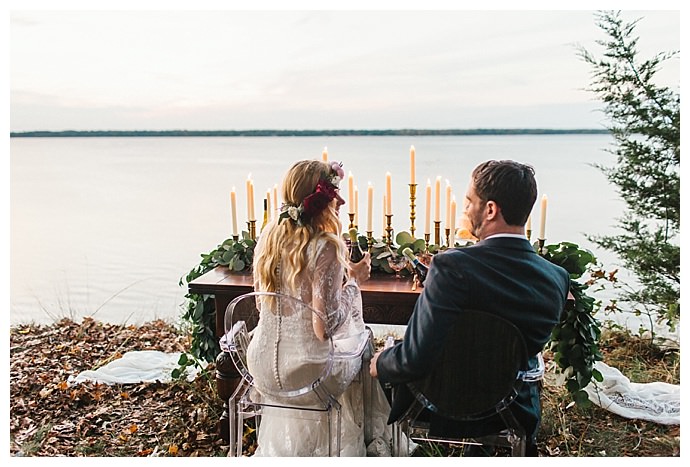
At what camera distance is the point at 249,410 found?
8.49ft

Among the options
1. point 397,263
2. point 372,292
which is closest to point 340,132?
point 397,263

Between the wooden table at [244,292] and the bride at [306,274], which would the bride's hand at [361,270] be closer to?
the wooden table at [244,292]

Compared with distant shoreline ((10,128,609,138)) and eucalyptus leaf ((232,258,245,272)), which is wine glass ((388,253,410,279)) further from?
distant shoreline ((10,128,609,138))

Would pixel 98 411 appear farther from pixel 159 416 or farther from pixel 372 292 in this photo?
pixel 372 292

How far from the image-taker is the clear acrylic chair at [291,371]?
2404 millimetres

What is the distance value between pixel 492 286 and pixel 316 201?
0.66 metres

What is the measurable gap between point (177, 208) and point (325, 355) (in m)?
5.80

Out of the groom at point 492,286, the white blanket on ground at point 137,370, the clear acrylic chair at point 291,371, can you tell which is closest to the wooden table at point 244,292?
the clear acrylic chair at point 291,371

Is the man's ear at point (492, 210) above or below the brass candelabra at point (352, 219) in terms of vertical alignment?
above

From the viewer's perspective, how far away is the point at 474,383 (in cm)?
211

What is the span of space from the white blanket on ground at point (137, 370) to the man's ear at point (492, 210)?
6.95 ft

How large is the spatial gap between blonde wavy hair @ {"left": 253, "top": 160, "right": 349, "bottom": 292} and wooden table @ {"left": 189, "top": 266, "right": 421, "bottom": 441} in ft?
1.20

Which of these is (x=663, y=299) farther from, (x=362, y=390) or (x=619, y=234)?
(x=362, y=390)

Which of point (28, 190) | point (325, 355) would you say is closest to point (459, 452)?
point (325, 355)
